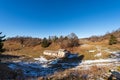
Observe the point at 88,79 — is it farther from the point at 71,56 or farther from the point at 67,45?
the point at 67,45

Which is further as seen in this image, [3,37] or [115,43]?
[115,43]

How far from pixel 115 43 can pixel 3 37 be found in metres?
36.2

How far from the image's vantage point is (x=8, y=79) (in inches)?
571

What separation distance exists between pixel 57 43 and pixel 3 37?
110 ft

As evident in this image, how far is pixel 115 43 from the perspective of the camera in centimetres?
5047

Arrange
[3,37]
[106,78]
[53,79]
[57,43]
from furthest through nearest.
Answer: [57,43] → [3,37] → [106,78] → [53,79]

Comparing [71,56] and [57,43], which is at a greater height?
[57,43]

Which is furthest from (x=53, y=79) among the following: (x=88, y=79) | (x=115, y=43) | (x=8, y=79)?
(x=115, y=43)

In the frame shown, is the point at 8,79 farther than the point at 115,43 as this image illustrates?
No

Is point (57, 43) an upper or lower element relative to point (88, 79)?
upper

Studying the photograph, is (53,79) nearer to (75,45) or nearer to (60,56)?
(60,56)

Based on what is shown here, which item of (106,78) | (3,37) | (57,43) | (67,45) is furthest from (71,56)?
(106,78)

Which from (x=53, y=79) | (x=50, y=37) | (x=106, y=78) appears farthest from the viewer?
(x=50, y=37)

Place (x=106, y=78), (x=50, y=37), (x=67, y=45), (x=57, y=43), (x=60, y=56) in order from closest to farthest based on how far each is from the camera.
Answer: (x=106, y=78) < (x=60, y=56) < (x=67, y=45) < (x=57, y=43) < (x=50, y=37)
